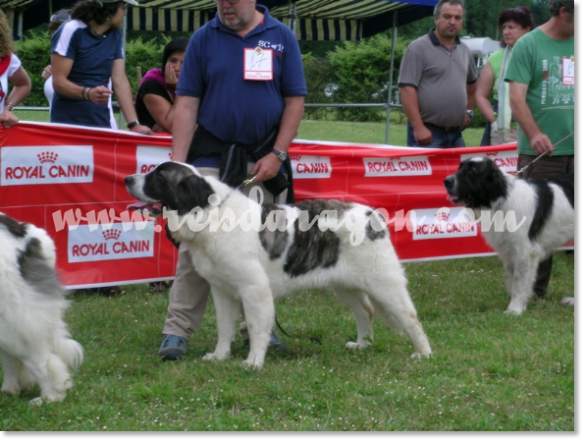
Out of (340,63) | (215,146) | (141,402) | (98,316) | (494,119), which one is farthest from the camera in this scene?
(340,63)

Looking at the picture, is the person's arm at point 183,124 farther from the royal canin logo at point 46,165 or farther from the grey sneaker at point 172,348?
the royal canin logo at point 46,165

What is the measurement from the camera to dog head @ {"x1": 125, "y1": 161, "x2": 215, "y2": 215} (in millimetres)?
4750

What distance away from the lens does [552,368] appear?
4863mm

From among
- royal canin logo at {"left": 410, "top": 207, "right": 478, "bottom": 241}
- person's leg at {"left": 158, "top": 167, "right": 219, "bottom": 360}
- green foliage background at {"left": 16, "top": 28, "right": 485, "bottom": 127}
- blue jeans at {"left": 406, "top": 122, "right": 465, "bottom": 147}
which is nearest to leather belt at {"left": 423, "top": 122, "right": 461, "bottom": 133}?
blue jeans at {"left": 406, "top": 122, "right": 465, "bottom": 147}

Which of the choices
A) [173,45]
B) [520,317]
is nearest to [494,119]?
[520,317]

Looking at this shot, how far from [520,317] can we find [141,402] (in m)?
3.38

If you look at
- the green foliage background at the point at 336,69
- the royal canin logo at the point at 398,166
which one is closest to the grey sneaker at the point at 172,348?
the royal canin logo at the point at 398,166

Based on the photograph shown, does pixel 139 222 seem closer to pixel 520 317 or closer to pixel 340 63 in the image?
pixel 520 317

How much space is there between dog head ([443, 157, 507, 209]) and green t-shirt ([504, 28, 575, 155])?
613 millimetres

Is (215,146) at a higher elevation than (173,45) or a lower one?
lower

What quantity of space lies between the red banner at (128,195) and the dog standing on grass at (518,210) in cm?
142

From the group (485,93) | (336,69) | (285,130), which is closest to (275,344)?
(285,130)

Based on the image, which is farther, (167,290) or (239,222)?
(167,290)

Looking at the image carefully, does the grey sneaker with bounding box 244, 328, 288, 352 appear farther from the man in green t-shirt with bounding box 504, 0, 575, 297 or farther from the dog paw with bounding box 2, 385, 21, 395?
the man in green t-shirt with bounding box 504, 0, 575, 297
